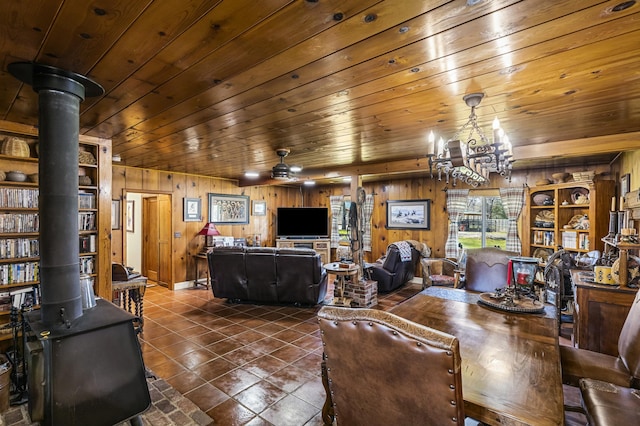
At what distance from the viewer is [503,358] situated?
4.89 ft

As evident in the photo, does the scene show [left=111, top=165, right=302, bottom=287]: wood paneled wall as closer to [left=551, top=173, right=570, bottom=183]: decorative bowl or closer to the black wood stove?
the black wood stove

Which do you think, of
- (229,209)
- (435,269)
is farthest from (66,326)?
(435,269)

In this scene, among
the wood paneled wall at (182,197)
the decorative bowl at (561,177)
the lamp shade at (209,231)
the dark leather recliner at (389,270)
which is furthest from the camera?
the lamp shade at (209,231)

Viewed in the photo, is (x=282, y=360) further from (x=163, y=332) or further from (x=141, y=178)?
(x=141, y=178)

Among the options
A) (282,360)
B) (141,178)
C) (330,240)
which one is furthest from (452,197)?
(141,178)

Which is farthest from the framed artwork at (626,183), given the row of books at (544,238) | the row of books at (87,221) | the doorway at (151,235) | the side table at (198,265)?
the doorway at (151,235)

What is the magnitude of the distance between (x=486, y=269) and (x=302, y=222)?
203 inches

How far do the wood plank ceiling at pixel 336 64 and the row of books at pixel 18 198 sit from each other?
2.12ft

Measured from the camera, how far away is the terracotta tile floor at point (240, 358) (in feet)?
7.73

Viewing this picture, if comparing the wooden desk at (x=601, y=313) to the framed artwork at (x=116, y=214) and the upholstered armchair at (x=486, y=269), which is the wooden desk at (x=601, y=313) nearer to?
the upholstered armchair at (x=486, y=269)

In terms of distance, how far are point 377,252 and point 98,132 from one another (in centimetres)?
592

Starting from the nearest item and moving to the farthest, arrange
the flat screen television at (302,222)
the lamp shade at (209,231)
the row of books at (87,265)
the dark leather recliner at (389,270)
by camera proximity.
Answer: the row of books at (87,265)
the dark leather recliner at (389,270)
the lamp shade at (209,231)
the flat screen television at (302,222)

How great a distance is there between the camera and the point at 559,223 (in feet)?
15.8

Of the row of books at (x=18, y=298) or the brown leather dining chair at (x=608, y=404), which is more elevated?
the row of books at (x=18, y=298)
